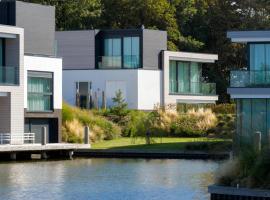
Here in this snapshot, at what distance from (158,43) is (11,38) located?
67.1 feet

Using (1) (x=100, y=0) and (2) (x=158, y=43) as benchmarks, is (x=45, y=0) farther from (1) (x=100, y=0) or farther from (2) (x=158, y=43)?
(2) (x=158, y=43)

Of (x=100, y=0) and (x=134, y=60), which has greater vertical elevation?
(x=100, y=0)

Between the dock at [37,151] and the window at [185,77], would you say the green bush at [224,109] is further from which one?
the dock at [37,151]

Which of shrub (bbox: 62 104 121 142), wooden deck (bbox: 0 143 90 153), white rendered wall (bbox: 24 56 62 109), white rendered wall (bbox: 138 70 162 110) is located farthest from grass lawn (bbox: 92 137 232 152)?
white rendered wall (bbox: 138 70 162 110)

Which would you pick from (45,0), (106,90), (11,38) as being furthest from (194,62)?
(11,38)

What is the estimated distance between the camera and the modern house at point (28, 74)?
51.5m

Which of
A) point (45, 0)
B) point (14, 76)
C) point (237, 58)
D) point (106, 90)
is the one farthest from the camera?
point (237, 58)

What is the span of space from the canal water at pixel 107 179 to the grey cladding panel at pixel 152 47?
22551 millimetres

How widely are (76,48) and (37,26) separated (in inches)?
598

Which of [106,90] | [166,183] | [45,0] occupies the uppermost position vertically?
[45,0]

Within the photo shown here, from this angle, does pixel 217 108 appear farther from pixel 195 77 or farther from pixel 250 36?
pixel 250 36

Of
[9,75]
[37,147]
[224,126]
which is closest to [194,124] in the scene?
[224,126]

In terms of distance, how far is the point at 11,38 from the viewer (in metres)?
52.0

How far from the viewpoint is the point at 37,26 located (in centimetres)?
5475
